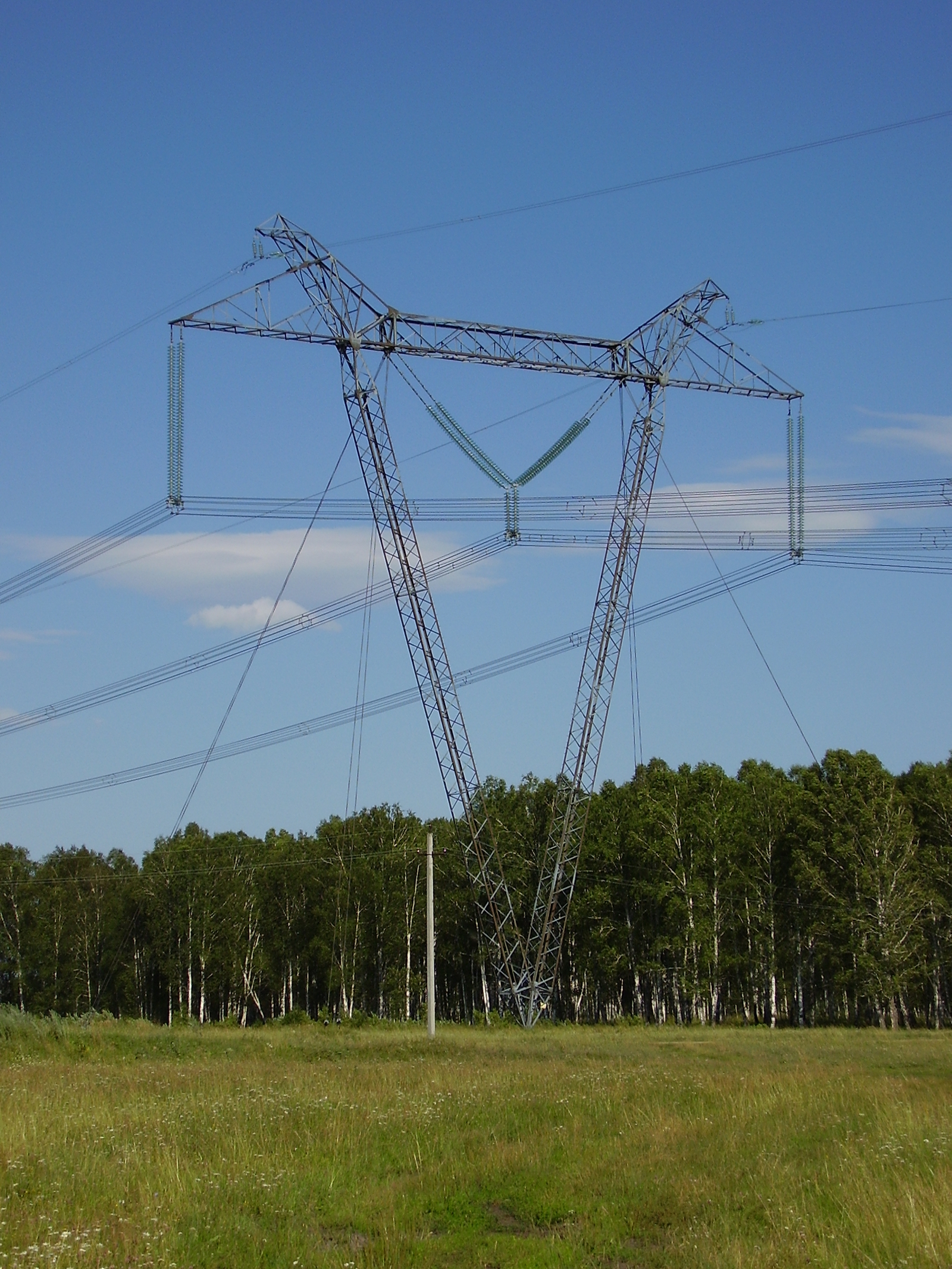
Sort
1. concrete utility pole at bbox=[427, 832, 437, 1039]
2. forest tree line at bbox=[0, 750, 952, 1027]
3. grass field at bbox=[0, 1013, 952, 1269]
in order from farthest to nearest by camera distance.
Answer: forest tree line at bbox=[0, 750, 952, 1027] < concrete utility pole at bbox=[427, 832, 437, 1039] < grass field at bbox=[0, 1013, 952, 1269]

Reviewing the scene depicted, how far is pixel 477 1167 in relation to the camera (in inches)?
664

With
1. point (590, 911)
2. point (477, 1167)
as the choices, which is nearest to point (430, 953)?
point (590, 911)

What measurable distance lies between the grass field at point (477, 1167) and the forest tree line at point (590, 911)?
2603 centimetres

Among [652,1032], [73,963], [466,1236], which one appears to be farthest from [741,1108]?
[73,963]

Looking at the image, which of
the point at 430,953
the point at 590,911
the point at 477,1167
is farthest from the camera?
the point at 590,911

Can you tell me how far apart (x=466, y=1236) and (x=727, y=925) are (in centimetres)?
5643

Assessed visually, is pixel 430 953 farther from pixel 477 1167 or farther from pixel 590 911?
pixel 477 1167

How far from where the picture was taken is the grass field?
1309 cm

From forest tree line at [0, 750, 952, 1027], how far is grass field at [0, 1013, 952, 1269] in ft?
85.4

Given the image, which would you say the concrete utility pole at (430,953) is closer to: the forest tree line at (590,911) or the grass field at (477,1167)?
the forest tree line at (590,911)

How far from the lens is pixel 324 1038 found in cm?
4206

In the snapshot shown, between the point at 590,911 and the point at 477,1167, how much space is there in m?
56.3

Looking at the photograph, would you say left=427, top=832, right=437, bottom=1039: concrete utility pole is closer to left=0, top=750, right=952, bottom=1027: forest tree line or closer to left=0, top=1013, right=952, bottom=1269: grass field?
left=0, top=750, right=952, bottom=1027: forest tree line

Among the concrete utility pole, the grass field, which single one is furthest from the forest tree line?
the grass field
